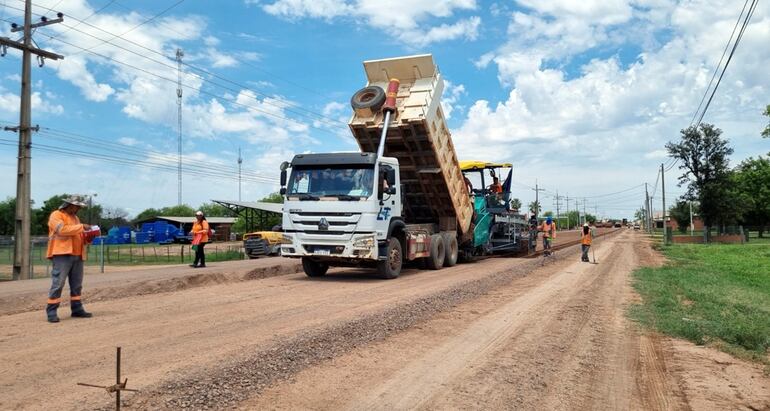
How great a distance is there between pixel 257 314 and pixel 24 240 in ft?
40.9

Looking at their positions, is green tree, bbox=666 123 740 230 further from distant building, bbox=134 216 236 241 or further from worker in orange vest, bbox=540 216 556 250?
distant building, bbox=134 216 236 241

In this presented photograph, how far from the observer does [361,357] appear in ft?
19.1

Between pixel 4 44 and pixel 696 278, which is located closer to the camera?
pixel 696 278

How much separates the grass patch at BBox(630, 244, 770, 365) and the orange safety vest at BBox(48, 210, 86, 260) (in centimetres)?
788

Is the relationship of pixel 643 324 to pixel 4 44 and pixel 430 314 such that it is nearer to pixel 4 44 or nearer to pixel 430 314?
pixel 430 314

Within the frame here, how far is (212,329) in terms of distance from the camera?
7.11m

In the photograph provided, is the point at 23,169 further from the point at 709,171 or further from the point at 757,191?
the point at 757,191

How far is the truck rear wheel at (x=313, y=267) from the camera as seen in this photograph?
549 inches

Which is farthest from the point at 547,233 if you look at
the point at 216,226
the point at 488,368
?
the point at 216,226

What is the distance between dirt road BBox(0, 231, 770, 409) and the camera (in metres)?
4.55

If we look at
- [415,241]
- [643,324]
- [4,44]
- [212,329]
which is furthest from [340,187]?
[4,44]

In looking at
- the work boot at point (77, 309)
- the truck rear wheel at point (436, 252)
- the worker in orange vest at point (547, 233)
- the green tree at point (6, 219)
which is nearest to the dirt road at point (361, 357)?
the work boot at point (77, 309)

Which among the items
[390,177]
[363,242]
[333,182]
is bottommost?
[363,242]

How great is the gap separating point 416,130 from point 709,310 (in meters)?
7.74
